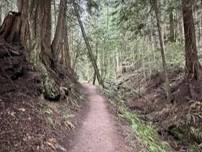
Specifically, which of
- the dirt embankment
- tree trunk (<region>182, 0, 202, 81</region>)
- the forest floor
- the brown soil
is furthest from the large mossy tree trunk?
the dirt embankment

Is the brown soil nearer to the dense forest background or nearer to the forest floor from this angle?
the dense forest background

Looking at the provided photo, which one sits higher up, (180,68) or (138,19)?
(138,19)

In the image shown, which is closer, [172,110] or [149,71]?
[172,110]

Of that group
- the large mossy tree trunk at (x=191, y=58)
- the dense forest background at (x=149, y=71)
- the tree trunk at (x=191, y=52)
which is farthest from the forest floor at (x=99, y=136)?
the tree trunk at (x=191, y=52)

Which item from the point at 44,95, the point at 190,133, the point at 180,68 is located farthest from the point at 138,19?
the point at 44,95

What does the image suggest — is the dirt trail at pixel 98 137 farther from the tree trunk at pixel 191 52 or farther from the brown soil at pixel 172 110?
the tree trunk at pixel 191 52

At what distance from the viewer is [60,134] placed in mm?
8578

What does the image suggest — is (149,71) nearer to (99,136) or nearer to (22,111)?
(99,136)

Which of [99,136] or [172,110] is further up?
[99,136]

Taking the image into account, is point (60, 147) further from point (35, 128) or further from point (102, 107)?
point (102, 107)

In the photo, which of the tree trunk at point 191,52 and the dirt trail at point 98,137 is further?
the tree trunk at point 191,52

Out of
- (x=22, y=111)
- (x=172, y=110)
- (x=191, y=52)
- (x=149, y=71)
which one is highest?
(x=191, y=52)

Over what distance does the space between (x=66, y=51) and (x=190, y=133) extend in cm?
1545

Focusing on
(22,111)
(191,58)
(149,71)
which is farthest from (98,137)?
(149,71)
